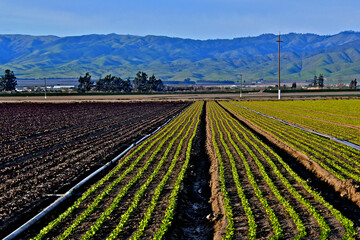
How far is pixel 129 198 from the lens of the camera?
1176cm

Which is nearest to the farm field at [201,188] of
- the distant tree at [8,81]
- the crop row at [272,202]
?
the crop row at [272,202]

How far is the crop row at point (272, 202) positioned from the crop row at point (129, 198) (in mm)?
1730

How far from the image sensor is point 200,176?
15594mm

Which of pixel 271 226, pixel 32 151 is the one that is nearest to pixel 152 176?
pixel 271 226

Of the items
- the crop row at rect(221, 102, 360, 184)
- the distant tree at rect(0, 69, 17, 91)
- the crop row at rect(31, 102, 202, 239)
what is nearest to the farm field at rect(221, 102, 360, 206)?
the crop row at rect(221, 102, 360, 184)

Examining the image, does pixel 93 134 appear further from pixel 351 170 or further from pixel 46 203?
pixel 351 170

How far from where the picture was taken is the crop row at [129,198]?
9438mm

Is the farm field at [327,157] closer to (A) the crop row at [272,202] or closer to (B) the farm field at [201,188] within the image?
(B) the farm field at [201,188]

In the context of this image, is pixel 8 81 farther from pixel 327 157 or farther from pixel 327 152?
pixel 327 157

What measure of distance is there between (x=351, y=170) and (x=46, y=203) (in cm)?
1114

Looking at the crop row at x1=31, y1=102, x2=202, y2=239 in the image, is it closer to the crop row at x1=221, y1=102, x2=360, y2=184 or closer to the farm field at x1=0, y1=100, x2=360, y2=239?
the farm field at x1=0, y1=100, x2=360, y2=239

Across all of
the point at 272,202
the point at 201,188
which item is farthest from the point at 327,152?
the point at 272,202

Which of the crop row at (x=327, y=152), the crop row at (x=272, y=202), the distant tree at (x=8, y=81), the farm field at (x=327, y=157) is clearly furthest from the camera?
the distant tree at (x=8, y=81)

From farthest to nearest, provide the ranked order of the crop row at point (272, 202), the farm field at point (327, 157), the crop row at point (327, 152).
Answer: the crop row at point (327, 152) → the farm field at point (327, 157) → the crop row at point (272, 202)
